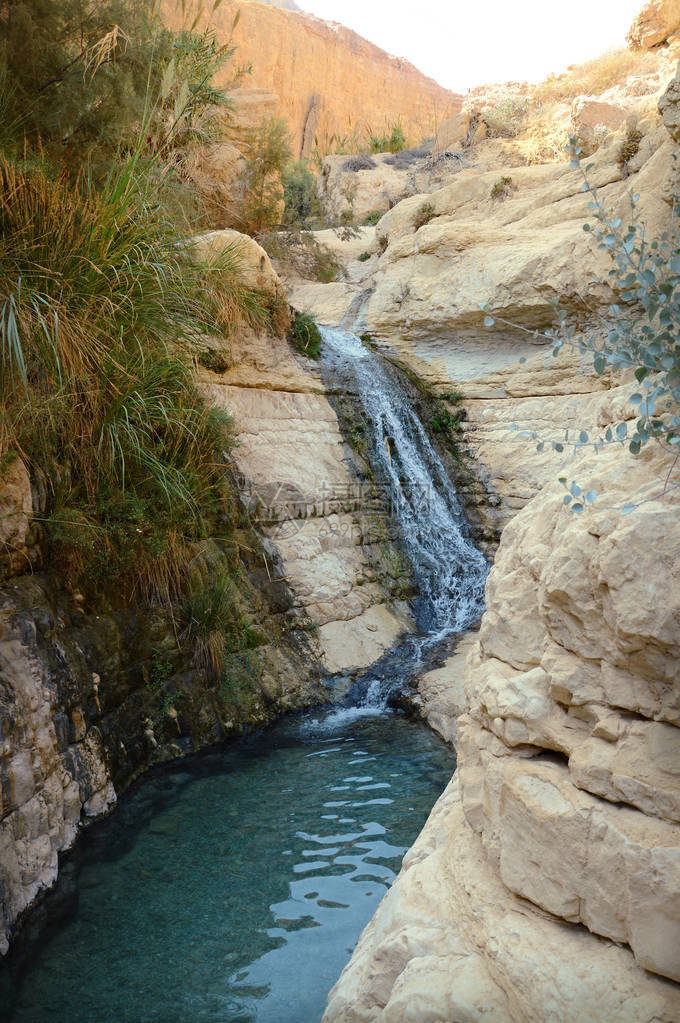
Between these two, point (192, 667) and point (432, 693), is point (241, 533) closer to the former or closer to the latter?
point (192, 667)

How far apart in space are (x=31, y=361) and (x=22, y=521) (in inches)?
35.0

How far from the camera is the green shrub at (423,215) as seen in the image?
42.5 ft

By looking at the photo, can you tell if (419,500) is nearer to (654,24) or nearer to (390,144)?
(654,24)

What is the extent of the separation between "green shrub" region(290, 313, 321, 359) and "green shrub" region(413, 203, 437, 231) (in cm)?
506

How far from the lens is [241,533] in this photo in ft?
21.3

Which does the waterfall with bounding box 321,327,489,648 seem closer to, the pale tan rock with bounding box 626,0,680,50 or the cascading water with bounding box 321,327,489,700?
the cascading water with bounding box 321,327,489,700

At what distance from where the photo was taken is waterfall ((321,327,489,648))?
768 cm

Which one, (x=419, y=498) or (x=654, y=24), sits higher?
(x=654, y=24)

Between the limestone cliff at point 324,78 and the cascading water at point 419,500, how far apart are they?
29048 millimetres

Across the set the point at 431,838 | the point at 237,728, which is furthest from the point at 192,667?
the point at 431,838

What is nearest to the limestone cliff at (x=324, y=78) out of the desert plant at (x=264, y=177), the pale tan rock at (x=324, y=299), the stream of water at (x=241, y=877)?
the pale tan rock at (x=324, y=299)

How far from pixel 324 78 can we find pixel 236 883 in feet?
138

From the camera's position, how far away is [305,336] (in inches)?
353

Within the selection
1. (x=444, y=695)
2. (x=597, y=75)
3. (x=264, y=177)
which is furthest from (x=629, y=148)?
(x=597, y=75)
